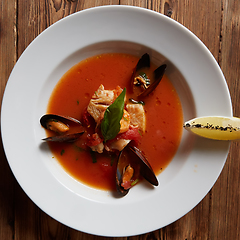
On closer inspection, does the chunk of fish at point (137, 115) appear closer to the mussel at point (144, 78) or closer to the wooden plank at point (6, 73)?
the mussel at point (144, 78)

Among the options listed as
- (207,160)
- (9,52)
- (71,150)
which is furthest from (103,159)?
(9,52)

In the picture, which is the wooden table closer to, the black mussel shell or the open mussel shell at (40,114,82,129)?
the open mussel shell at (40,114,82,129)

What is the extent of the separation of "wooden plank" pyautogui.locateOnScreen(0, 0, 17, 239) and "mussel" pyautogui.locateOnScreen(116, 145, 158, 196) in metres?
1.33

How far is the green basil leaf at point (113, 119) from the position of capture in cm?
226

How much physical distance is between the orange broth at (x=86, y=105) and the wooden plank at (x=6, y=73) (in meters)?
0.64

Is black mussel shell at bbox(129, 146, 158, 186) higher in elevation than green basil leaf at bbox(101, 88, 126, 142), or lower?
lower

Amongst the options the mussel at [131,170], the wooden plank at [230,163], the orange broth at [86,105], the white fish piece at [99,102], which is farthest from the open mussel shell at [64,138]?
the wooden plank at [230,163]

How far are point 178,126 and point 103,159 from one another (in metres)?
1.00

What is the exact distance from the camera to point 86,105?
2.70 m

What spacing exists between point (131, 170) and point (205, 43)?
1.80m

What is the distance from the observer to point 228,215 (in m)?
2.83

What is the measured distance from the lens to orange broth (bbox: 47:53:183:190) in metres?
2.70

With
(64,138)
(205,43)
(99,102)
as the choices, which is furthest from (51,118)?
(205,43)

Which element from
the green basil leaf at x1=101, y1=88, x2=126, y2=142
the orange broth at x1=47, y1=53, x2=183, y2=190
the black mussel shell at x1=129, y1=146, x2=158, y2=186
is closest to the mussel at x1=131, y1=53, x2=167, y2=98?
the orange broth at x1=47, y1=53, x2=183, y2=190
